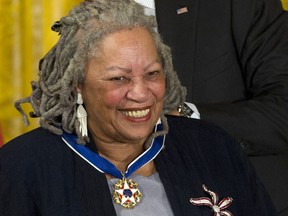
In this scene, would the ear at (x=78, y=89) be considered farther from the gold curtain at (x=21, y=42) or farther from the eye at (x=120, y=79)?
the gold curtain at (x=21, y=42)

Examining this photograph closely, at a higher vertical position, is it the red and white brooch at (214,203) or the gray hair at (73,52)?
the gray hair at (73,52)

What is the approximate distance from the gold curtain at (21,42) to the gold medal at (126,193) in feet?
3.61

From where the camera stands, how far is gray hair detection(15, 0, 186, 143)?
7.67 feet

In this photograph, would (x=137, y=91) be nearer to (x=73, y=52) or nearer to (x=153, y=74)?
(x=153, y=74)

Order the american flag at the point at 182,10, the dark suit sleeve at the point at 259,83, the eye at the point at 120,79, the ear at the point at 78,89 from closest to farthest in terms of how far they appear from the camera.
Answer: the eye at the point at 120,79 < the ear at the point at 78,89 < the dark suit sleeve at the point at 259,83 < the american flag at the point at 182,10

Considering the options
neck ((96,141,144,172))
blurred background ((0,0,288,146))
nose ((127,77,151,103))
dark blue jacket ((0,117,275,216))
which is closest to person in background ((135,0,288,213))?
dark blue jacket ((0,117,275,216))

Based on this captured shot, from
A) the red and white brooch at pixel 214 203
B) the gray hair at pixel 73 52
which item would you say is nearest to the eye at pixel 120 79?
the gray hair at pixel 73 52

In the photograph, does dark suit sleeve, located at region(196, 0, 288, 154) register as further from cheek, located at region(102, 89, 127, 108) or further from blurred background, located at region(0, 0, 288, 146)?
blurred background, located at region(0, 0, 288, 146)

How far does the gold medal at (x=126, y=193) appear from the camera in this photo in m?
2.35

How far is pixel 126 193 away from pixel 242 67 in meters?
0.98

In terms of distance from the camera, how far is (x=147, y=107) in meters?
2.35

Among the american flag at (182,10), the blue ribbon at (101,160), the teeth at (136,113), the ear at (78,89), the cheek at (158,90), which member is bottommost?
the blue ribbon at (101,160)

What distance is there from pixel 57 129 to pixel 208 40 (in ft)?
3.15

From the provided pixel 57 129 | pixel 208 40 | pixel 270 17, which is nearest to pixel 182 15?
pixel 208 40
